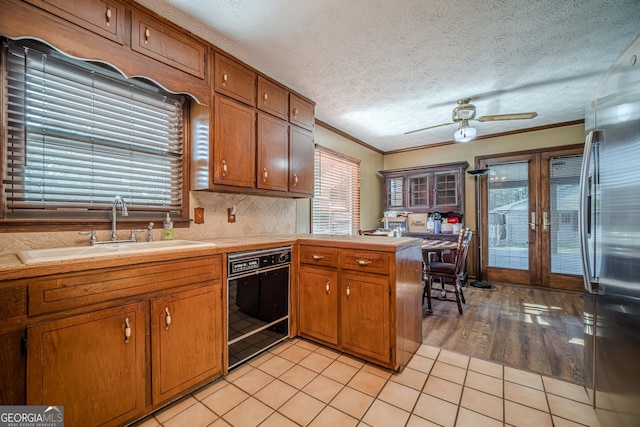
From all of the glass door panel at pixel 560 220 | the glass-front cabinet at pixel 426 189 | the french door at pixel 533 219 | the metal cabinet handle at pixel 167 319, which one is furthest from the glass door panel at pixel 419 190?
the metal cabinet handle at pixel 167 319

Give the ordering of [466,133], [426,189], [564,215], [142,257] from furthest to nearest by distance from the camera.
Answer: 1. [426,189]
2. [564,215]
3. [466,133]
4. [142,257]

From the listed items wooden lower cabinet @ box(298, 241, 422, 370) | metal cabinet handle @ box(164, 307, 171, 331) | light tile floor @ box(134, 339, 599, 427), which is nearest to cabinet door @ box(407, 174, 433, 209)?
wooden lower cabinet @ box(298, 241, 422, 370)

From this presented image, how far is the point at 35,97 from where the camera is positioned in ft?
5.09

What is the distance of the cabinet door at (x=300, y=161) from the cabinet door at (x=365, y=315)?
1222 millimetres

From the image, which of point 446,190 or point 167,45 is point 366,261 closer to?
point 167,45

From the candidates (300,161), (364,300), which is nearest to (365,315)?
(364,300)

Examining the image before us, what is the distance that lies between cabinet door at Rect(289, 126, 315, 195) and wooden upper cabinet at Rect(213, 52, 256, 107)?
0.57m

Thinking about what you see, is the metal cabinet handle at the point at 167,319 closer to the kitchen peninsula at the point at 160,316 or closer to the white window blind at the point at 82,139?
the kitchen peninsula at the point at 160,316

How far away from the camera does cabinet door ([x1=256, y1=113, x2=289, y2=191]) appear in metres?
2.51

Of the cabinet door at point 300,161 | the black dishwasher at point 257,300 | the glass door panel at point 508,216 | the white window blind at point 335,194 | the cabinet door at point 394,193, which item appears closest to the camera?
the black dishwasher at point 257,300

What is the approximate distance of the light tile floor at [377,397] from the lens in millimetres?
1477

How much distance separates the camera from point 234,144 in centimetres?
227

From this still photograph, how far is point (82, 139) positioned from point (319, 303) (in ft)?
6.87

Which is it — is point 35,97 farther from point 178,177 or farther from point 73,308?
point 73,308
